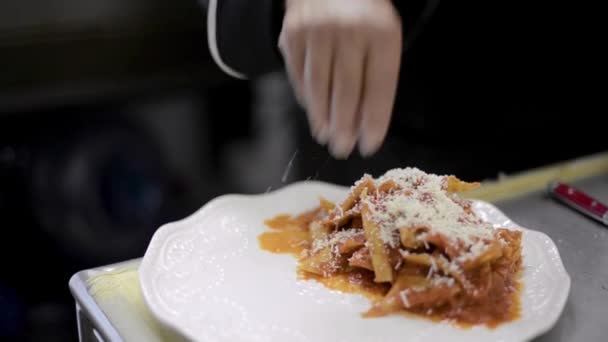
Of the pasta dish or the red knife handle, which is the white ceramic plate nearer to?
the pasta dish

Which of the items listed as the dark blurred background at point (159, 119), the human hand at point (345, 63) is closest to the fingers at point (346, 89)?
the human hand at point (345, 63)

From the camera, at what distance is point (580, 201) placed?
1.05 metres

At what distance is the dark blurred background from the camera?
4.37 feet

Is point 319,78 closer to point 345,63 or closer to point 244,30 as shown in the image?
point 345,63

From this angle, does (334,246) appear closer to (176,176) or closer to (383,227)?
(383,227)

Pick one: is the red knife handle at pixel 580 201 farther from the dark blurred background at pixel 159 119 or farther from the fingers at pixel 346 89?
the fingers at pixel 346 89

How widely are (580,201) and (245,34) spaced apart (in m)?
0.56

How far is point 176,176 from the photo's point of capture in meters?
1.79

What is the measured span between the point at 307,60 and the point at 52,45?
1000 millimetres

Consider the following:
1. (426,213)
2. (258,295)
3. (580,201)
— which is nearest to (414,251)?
(426,213)

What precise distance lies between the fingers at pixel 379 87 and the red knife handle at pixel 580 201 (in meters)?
0.41

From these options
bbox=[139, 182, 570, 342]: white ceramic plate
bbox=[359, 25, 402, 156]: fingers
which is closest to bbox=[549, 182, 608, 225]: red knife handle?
bbox=[139, 182, 570, 342]: white ceramic plate

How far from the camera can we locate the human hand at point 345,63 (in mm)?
742

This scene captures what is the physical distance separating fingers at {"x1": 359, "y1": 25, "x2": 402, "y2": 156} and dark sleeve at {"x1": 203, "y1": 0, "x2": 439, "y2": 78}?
0.84ft
